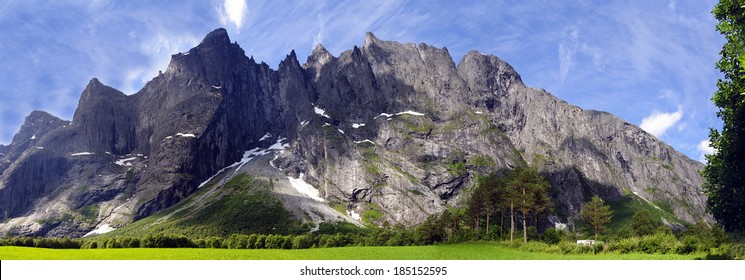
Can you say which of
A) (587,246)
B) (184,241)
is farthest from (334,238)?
(587,246)

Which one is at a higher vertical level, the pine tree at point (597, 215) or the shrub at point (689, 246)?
the pine tree at point (597, 215)

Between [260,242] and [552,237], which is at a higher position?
[552,237]

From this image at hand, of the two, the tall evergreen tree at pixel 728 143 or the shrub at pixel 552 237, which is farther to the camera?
the shrub at pixel 552 237

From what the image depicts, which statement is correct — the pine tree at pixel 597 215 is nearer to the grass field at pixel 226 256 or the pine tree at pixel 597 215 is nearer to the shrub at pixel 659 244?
the shrub at pixel 659 244

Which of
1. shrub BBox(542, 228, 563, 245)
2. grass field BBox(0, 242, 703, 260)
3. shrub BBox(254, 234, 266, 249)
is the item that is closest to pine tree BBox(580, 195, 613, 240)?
shrub BBox(542, 228, 563, 245)

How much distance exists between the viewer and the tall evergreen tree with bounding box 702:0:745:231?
146ft

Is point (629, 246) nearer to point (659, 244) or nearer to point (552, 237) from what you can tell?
point (659, 244)

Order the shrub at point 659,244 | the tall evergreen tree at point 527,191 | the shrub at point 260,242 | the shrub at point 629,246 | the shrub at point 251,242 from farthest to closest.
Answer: the shrub at point 260,242 < the shrub at point 251,242 < the tall evergreen tree at point 527,191 < the shrub at point 629,246 < the shrub at point 659,244

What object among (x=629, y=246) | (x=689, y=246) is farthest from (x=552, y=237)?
(x=689, y=246)

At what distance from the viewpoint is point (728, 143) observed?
2082 inches

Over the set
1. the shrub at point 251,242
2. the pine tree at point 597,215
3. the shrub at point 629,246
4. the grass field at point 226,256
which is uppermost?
the pine tree at point 597,215

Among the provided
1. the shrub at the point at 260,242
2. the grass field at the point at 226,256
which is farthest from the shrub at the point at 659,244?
the shrub at the point at 260,242

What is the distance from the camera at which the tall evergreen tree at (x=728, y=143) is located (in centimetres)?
4438

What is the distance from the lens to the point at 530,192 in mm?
73938
